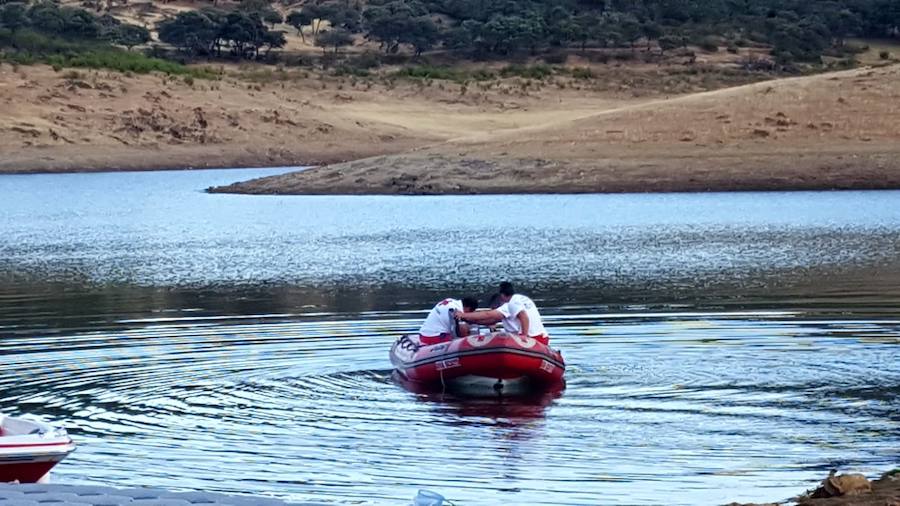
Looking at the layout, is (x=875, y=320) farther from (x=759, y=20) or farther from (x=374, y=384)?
(x=759, y=20)

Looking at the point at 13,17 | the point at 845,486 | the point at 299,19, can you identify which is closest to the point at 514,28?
the point at 299,19

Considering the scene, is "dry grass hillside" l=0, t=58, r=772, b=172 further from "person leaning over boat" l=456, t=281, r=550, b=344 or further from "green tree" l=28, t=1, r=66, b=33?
"person leaning over boat" l=456, t=281, r=550, b=344

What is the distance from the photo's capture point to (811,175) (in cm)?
4619

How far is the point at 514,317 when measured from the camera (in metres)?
17.9

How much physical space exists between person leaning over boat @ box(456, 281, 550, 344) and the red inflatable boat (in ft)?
1.61

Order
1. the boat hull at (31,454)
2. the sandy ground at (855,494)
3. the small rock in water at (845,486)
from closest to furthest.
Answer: the sandy ground at (855,494) < the small rock in water at (845,486) < the boat hull at (31,454)

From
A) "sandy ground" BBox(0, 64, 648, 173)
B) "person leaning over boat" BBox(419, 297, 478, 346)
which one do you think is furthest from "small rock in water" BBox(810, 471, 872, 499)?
"sandy ground" BBox(0, 64, 648, 173)

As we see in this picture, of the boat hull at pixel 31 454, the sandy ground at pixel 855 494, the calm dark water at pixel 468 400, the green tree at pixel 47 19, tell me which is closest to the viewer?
the sandy ground at pixel 855 494

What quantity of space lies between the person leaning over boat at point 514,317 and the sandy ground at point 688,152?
28.9 m

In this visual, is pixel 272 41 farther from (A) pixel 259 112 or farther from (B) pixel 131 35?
(A) pixel 259 112

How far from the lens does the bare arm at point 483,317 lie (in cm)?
1798

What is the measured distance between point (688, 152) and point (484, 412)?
33.6 meters

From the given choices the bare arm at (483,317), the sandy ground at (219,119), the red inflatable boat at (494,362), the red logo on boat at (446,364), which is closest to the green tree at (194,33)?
the sandy ground at (219,119)

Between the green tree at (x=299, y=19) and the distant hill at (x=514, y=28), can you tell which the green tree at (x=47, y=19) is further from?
the green tree at (x=299, y=19)
